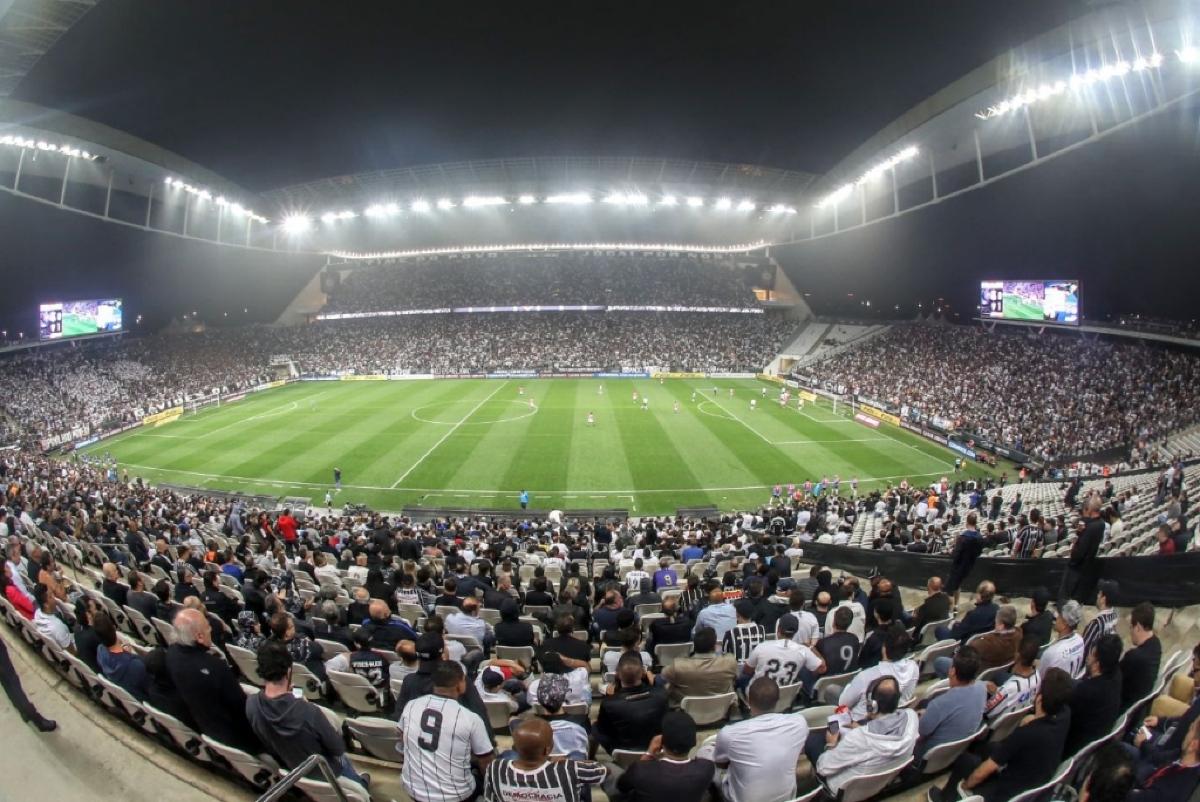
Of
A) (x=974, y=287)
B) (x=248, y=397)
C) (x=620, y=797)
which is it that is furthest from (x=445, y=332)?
(x=620, y=797)

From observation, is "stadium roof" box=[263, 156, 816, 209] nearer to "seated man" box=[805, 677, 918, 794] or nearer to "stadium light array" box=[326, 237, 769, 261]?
"stadium light array" box=[326, 237, 769, 261]

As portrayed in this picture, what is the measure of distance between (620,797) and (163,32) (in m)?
33.5

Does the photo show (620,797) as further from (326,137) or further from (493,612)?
(326,137)

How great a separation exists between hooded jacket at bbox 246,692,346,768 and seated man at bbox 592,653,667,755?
203 centimetres

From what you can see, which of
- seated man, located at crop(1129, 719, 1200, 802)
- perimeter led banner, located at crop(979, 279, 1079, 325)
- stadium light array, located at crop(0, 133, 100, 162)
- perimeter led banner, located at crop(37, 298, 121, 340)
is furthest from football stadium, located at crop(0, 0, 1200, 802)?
perimeter led banner, located at crop(37, 298, 121, 340)

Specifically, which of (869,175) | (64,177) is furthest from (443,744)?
(869,175)

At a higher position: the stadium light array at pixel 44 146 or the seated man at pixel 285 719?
the stadium light array at pixel 44 146

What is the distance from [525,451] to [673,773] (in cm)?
3014

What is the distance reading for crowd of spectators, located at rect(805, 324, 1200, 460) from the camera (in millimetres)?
29567

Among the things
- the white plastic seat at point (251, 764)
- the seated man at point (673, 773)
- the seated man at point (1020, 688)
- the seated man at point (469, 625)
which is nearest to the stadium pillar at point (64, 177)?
the seated man at point (469, 625)

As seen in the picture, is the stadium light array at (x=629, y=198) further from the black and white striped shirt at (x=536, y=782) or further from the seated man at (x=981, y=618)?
the black and white striped shirt at (x=536, y=782)

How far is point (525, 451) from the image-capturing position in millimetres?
33531

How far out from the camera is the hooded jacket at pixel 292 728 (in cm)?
410

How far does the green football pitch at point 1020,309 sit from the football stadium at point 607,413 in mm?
171
